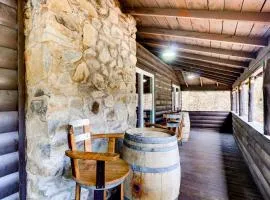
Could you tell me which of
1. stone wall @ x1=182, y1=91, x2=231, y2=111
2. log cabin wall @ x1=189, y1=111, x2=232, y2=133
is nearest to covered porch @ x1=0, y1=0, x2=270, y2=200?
log cabin wall @ x1=189, y1=111, x2=232, y2=133

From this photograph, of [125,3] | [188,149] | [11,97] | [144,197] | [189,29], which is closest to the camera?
[11,97]

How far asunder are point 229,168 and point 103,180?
3.07 metres

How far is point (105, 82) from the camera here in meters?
2.39

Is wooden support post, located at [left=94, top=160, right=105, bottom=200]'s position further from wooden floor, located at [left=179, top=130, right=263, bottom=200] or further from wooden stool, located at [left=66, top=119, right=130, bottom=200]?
wooden floor, located at [left=179, top=130, right=263, bottom=200]

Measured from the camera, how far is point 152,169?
1.73 m

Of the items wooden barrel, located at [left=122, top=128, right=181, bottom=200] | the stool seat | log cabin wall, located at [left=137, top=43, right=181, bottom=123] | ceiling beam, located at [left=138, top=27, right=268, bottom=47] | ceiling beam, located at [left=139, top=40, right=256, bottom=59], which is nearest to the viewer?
the stool seat

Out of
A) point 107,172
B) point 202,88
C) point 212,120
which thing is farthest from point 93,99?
point 202,88

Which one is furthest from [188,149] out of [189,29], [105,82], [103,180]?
[103,180]

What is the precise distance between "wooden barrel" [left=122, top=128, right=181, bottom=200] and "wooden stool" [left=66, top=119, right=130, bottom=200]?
11 cm

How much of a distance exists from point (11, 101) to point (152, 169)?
1273 mm

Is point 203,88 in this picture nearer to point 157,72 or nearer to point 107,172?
point 157,72

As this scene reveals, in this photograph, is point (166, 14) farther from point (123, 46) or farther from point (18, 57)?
point (18, 57)

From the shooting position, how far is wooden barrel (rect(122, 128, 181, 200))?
5.66 ft

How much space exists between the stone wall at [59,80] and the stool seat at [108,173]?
191mm
